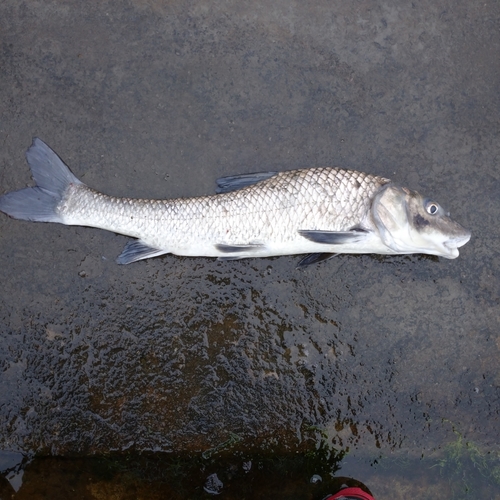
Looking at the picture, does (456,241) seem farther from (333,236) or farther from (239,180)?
(239,180)

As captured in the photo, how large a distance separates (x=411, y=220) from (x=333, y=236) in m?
0.60

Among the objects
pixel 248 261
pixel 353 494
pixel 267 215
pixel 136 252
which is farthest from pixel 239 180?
pixel 353 494

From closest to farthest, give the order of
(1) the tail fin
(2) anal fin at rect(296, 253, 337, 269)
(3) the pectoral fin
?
(3) the pectoral fin, (1) the tail fin, (2) anal fin at rect(296, 253, 337, 269)

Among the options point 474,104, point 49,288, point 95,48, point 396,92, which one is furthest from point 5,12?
point 474,104

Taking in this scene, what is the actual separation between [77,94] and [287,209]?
1947 millimetres

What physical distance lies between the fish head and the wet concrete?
393mm

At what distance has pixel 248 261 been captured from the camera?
151 inches

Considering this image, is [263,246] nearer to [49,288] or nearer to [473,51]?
[49,288]

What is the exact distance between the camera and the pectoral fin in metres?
3.43

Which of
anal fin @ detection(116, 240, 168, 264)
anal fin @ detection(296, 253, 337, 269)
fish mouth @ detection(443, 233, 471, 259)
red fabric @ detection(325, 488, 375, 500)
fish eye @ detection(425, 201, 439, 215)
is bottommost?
red fabric @ detection(325, 488, 375, 500)

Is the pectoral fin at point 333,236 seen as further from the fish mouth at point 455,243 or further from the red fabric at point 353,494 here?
the red fabric at point 353,494

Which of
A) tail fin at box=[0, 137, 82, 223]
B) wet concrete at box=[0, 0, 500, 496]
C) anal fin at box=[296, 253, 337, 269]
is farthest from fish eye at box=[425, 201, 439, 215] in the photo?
tail fin at box=[0, 137, 82, 223]

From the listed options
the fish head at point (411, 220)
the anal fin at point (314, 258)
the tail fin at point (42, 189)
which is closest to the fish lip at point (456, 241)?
the fish head at point (411, 220)

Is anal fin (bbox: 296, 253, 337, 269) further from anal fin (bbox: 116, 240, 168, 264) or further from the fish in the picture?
anal fin (bbox: 116, 240, 168, 264)
